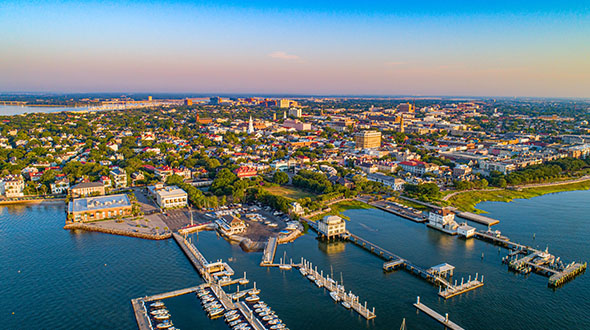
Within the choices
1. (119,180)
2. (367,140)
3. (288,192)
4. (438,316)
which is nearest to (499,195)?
(288,192)

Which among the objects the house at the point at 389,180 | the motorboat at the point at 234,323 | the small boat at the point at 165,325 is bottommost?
the motorboat at the point at 234,323

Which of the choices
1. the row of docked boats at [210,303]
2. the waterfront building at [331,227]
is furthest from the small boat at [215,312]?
the waterfront building at [331,227]

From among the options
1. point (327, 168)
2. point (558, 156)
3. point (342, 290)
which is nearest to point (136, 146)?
point (327, 168)

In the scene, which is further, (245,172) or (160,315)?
(245,172)

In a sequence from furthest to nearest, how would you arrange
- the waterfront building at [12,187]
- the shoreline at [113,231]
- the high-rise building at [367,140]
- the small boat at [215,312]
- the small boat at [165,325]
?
the high-rise building at [367,140]
the waterfront building at [12,187]
the shoreline at [113,231]
the small boat at [215,312]
the small boat at [165,325]

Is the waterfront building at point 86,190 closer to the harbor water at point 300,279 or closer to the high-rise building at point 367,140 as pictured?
the harbor water at point 300,279

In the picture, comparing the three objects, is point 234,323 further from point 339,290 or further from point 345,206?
point 345,206
